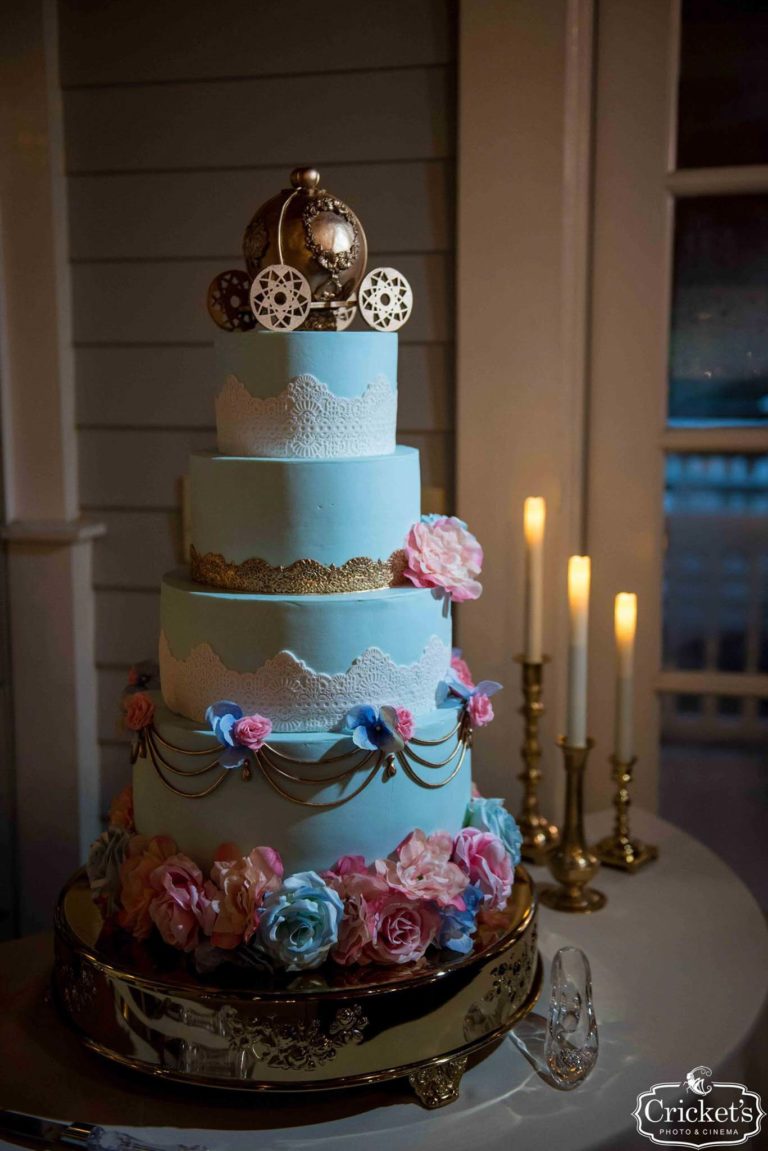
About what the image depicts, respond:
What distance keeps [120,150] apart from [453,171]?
1.95ft

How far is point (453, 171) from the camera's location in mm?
1874

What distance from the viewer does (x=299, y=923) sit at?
46.5 inches

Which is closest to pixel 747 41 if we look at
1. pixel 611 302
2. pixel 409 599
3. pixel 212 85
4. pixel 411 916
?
pixel 611 302

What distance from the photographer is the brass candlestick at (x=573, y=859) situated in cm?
168

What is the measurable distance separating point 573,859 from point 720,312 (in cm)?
97

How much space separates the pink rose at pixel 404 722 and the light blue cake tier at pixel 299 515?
16cm

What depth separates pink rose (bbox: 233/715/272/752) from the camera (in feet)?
3.95

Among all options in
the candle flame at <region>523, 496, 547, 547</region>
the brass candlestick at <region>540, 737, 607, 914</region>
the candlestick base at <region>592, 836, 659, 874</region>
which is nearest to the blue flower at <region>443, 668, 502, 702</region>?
the brass candlestick at <region>540, 737, 607, 914</region>

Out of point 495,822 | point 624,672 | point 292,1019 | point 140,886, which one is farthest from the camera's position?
point 624,672

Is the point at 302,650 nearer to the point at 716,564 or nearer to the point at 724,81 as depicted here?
the point at 716,564

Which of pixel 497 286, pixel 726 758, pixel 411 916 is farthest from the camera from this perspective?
pixel 726 758

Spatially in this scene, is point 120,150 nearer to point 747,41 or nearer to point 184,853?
point 747,41

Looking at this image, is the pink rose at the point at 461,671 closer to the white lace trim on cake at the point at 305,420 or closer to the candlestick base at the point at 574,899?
the white lace trim on cake at the point at 305,420

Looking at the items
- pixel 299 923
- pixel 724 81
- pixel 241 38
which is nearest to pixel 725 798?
pixel 299 923
